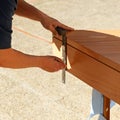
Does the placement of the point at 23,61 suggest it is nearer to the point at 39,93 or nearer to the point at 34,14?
the point at 34,14

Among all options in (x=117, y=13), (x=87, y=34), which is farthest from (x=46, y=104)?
(x=117, y=13)

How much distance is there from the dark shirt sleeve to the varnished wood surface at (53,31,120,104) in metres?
0.34

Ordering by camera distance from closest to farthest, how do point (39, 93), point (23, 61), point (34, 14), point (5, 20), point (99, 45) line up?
point (5, 20), point (23, 61), point (99, 45), point (34, 14), point (39, 93)

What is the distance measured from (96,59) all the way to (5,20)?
1.43ft

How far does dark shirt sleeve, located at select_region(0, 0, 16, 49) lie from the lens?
150 centimetres

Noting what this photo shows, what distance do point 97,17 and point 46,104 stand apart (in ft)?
7.97

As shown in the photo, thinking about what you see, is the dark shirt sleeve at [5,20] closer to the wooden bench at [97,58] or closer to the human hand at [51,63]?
the human hand at [51,63]

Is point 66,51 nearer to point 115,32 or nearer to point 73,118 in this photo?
point 115,32

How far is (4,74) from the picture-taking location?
349 cm

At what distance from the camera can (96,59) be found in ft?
5.55

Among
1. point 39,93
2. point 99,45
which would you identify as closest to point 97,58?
point 99,45

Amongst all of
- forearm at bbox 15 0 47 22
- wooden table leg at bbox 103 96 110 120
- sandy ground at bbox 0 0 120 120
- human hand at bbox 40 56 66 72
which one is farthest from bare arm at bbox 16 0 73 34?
sandy ground at bbox 0 0 120 120

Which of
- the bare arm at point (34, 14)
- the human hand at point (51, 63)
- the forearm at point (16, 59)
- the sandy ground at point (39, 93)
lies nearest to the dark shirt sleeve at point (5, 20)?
the forearm at point (16, 59)

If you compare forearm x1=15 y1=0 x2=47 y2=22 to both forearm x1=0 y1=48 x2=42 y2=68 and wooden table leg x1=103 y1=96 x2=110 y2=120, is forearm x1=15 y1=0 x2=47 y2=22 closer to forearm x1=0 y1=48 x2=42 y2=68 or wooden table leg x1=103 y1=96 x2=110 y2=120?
forearm x1=0 y1=48 x2=42 y2=68
